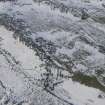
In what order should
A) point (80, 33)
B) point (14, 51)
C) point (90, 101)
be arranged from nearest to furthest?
point (90, 101)
point (14, 51)
point (80, 33)

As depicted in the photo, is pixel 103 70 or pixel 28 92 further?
pixel 103 70

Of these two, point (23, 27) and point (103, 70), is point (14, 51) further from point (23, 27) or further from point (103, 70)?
point (103, 70)

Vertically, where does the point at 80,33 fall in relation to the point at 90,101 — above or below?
above

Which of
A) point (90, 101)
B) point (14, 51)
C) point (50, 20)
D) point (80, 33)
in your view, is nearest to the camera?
point (90, 101)

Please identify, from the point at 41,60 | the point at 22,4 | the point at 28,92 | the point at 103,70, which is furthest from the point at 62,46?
the point at 22,4

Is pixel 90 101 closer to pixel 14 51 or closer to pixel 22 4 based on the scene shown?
pixel 14 51

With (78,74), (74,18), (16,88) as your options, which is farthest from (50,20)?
(16,88)
